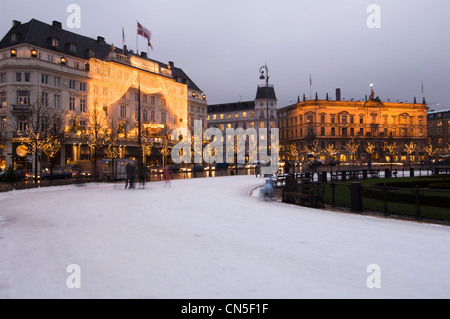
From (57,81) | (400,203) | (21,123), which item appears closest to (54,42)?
(57,81)

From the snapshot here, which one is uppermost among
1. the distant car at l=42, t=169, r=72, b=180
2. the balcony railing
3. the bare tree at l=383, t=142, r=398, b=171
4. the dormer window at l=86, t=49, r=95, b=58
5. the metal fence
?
the dormer window at l=86, t=49, r=95, b=58

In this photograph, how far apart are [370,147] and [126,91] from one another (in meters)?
54.6

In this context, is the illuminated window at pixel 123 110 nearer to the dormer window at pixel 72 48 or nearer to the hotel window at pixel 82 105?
the hotel window at pixel 82 105

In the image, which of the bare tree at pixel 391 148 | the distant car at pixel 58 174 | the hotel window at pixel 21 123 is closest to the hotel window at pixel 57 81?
the hotel window at pixel 21 123

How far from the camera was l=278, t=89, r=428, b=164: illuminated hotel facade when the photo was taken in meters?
85.7

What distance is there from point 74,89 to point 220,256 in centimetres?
5381

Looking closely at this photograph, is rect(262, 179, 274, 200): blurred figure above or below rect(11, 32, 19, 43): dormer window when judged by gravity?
below

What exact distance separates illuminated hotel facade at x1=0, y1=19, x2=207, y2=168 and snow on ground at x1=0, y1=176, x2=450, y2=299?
32910 millimetres

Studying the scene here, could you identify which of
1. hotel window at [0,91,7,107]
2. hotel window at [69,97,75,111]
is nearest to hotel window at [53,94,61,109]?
hotel window at [69,97,75,111]

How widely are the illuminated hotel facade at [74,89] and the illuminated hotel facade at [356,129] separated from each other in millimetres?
34130

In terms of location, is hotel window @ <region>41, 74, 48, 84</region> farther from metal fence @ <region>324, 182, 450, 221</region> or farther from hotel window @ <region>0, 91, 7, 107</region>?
metal fence @ <region>324, 182, 450, 221</region>

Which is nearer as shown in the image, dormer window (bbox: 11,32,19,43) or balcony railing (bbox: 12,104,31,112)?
balcony railing (bbox: 12,104,31,112)

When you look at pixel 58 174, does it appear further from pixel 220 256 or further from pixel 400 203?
Answer: pixel 220 256

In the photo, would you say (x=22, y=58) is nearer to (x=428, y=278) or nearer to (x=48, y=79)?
(x=48, y=79)
